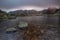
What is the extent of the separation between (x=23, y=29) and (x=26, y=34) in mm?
72

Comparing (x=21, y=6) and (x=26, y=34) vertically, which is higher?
(x=21, y=6)

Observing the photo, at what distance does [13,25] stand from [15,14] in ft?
0.47

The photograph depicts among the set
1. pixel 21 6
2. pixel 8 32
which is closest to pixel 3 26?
pixel 8 32

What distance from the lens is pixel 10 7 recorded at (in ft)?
4.08

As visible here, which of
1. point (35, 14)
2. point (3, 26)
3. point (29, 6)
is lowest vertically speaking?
point (3, 26)

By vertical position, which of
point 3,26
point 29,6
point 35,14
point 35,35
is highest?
point 29,6

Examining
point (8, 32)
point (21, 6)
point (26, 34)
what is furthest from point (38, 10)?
point (8, 32)

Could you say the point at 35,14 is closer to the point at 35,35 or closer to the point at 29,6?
the point at 29,6

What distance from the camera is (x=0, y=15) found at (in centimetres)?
124

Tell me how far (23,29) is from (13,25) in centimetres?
14

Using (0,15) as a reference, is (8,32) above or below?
below

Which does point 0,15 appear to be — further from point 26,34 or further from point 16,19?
point 26,34

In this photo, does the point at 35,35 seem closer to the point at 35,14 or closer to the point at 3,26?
the point at 35,14

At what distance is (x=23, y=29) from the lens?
1204 mm
